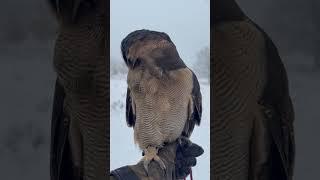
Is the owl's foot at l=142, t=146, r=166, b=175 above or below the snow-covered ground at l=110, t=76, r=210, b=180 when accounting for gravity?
below

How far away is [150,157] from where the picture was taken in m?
2.61

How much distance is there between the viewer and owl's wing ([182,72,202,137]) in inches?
102

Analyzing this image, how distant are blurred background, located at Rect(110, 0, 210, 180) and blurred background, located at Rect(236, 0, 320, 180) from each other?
0.99 ft

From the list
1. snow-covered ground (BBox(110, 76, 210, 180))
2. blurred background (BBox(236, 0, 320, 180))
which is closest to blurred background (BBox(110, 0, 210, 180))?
snow-covered ground (BBox(110, 76, 210, 180))

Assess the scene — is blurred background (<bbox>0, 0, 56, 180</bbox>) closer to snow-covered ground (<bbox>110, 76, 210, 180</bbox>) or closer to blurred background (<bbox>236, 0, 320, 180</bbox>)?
snow-covered ground (<bbox>110, 76, 210, 180</bbox>)

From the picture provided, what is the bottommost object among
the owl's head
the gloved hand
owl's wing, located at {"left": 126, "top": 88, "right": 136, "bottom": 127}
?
the gloved hand

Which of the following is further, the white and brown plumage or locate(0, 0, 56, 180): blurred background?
locate(0, 0, 56, 180): blurred background

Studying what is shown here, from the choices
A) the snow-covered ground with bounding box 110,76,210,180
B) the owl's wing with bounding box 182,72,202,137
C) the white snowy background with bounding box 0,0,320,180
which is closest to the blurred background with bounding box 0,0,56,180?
the white snowy background with bounding box 0,0,320,180

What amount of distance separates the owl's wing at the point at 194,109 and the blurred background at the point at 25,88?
1.75 feet

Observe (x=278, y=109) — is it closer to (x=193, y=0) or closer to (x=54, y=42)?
(x=193, y=0)

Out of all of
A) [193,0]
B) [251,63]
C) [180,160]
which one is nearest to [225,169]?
[180,160]

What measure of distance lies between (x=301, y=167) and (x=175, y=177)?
0.50 meters

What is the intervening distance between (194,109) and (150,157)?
0.21 meters

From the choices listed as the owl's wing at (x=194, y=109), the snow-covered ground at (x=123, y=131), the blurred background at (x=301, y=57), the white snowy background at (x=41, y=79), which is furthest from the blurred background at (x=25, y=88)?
the blurred background at (x=301, y=57)
